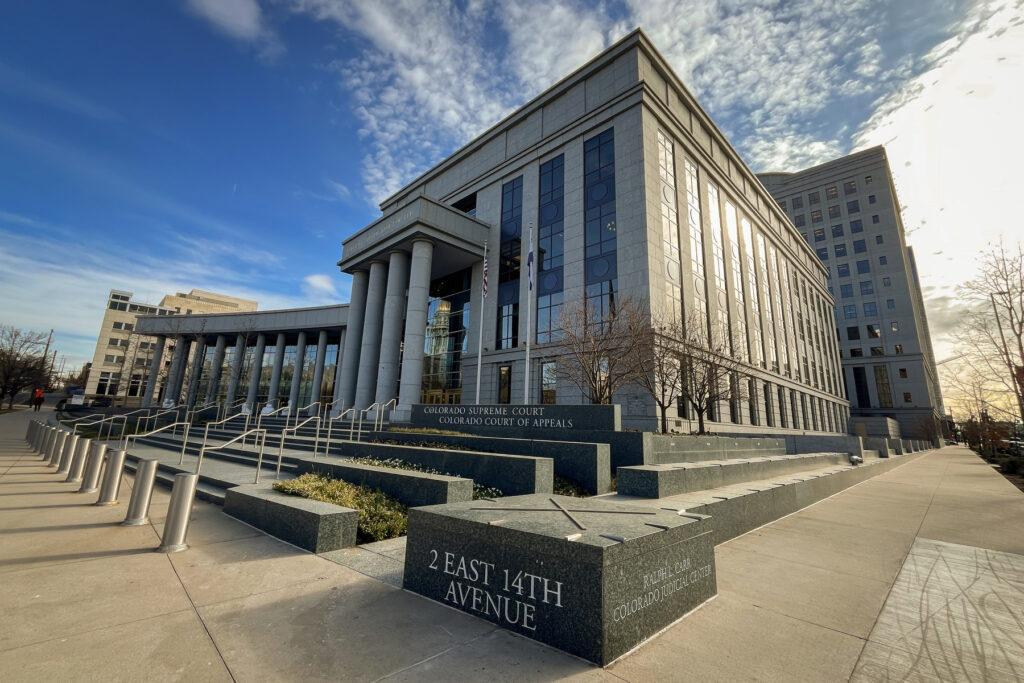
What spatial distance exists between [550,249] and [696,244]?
11.3 m

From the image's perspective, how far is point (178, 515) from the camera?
228 inches

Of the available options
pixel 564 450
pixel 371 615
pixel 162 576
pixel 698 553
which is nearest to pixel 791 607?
pixel 698 553

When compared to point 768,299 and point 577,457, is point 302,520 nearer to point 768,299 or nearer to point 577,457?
point 577,457

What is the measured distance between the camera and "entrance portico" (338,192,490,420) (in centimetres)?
2946

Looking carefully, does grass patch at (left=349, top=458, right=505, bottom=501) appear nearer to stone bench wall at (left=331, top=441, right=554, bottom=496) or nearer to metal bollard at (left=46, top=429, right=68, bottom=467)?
stone bench wall at (left=331, top=441, right=554, bottom=496)

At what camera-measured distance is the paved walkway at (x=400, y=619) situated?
3.01 metres

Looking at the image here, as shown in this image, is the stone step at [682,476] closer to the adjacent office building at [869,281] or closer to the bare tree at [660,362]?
the bare tree at [660,362]

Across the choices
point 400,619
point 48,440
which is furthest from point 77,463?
point 400,619

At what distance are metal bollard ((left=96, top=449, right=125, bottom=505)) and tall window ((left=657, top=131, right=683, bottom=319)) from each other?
25390mm

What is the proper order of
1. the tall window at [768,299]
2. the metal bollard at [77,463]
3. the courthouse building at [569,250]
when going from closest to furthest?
1. the metal bollard at [77,463]
2. the courthouse building at [569,250]
3. the tall window at [768,299]

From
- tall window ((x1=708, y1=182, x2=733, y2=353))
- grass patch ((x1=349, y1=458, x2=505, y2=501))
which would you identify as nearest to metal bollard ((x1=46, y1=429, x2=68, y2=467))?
grass patch ((x1=349, y1=458, x2=505, y2=501))

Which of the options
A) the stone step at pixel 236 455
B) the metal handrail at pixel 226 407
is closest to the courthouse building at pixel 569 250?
the metal handrail at pixel 226 407

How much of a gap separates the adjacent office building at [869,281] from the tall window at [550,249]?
67.8m

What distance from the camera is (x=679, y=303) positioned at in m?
27.5
